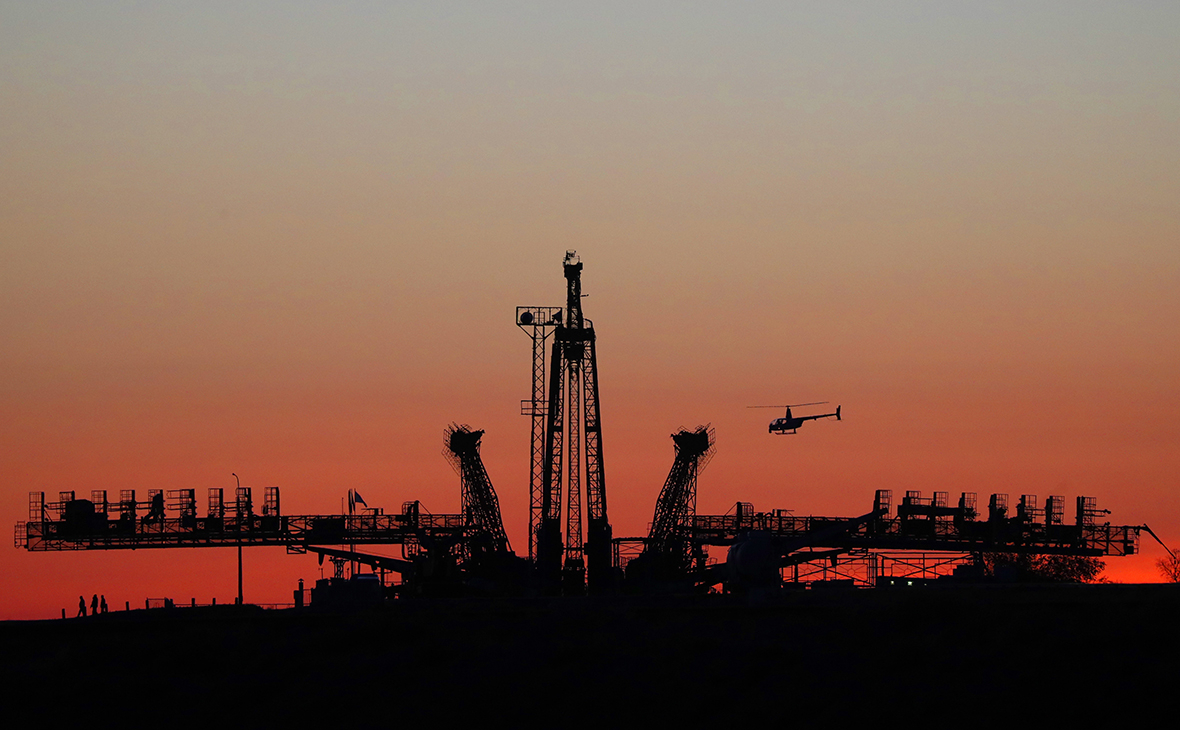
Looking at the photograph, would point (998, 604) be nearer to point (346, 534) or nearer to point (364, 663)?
point (364, 663)

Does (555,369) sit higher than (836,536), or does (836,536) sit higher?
(555,369)

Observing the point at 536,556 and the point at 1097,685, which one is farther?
the point at 536,556

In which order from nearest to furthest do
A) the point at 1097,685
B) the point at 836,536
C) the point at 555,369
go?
the point at 1097,685 < the point at 836,536 < the point at 555,369

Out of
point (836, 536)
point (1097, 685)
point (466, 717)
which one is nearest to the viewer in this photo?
point (1097, 685)

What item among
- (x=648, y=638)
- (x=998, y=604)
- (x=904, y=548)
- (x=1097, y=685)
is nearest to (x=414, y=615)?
(x=648, y=638)

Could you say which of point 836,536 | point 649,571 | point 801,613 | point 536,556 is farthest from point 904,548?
point 801,613

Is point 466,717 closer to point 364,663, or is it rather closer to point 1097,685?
point 364,663
